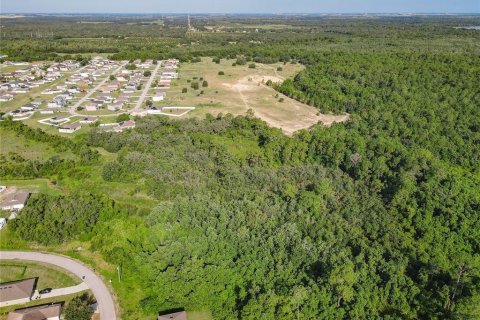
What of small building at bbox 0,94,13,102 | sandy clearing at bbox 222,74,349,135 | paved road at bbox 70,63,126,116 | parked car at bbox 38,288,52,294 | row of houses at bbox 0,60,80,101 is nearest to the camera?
parked car at bbox 38,288,52,294

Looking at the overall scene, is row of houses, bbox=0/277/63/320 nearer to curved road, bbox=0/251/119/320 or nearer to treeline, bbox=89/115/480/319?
curved road, bbox=0/251/119/320

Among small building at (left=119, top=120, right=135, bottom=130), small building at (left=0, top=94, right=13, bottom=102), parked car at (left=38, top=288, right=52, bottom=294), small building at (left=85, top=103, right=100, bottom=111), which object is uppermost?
small building at (left=0, top=94, right=13, bottom=102)

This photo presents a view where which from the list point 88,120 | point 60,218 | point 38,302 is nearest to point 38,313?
point 38,302

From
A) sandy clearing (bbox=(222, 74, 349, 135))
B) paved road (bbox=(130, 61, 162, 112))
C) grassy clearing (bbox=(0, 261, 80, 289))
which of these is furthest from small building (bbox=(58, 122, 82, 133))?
grassy clearing (bbox=(0, 261, 80, 289))

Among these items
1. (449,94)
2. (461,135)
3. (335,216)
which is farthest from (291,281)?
(449,94)

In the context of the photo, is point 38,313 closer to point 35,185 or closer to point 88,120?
point 35,185

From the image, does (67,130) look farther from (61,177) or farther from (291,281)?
(291,281)
